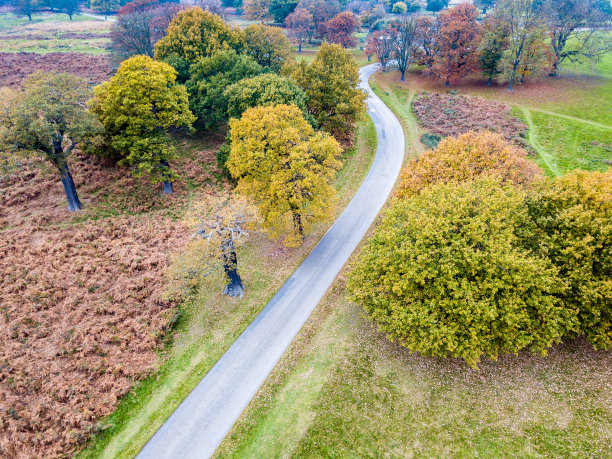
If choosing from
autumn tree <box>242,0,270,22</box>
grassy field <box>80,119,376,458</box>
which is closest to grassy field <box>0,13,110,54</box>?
autumn tree <box>242,0,270,22</box>

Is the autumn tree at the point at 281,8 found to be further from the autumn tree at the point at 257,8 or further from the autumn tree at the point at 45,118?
the autumn tree at the point at 45,118

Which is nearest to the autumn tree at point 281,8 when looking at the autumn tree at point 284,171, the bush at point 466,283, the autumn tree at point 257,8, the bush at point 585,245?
the autumn tree at point 257,8

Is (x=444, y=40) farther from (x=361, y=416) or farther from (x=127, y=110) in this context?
(x=361, y=416)

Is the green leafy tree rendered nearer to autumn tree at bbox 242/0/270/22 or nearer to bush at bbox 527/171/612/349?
bush at bbox 527/171/612/349

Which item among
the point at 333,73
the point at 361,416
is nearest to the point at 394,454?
the point at 361,416

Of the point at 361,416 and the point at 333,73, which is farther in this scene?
the point at 333,73

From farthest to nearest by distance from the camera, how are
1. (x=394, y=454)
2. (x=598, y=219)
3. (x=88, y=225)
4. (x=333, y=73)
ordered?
(x=333, y=73) < (x=88, y=225) < (x=598, y=219) < (x=394, y=454)

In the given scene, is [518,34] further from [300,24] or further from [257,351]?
[257,351]
